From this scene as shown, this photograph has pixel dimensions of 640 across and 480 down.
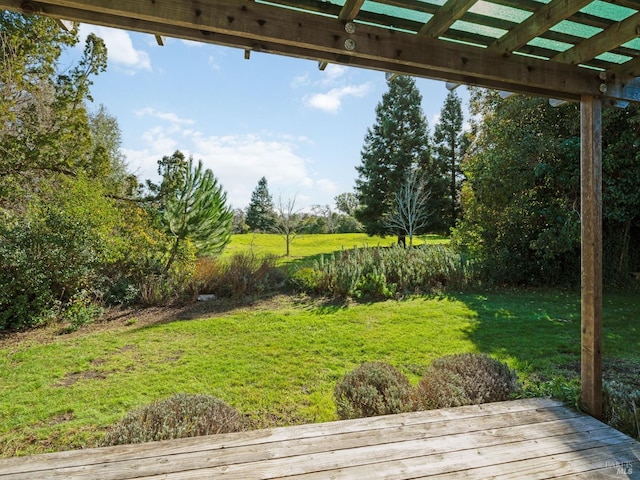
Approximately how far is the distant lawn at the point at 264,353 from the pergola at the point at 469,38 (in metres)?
2.12

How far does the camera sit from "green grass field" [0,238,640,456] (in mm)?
3088

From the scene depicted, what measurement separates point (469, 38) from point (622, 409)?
94.4 inches

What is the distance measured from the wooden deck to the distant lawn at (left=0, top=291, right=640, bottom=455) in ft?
3.21

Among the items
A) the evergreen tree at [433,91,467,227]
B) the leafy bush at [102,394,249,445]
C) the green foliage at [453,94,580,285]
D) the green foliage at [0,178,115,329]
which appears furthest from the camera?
the evergreen tree at [433,91,467,227]

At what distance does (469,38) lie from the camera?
209 centimetres

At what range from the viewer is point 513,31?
2.01 m

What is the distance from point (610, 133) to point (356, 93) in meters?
5.10

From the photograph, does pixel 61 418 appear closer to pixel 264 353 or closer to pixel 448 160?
pixel 264 353

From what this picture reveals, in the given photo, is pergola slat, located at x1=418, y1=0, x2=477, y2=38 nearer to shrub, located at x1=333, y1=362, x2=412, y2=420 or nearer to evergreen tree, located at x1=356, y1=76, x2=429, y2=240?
shrub, located at x1=333, y1=362, x2=412, y2=420

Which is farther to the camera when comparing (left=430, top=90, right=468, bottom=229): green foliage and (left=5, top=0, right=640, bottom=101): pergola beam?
(left=430, top=90, right=468, bottom=229): green foliage

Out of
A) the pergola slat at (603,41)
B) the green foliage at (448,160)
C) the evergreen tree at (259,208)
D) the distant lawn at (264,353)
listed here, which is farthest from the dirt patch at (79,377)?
the evergreen tree at (259,208)

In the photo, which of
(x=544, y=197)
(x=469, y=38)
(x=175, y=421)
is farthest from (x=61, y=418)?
(x=544, y=197)

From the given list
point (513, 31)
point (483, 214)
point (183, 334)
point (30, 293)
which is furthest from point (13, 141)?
point (483, 214)

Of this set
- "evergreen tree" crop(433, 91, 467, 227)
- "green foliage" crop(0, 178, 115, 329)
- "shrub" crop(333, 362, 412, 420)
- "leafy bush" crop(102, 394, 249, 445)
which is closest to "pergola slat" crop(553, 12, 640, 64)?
"shrub" crop(333, 362, 412, 420)
